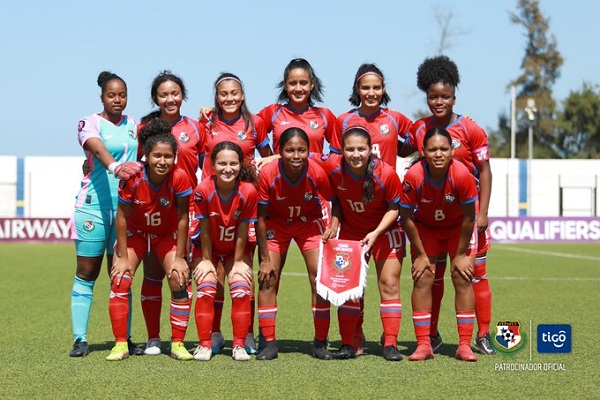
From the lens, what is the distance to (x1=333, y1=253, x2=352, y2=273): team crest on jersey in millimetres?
6711

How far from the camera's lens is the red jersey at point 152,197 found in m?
6.62

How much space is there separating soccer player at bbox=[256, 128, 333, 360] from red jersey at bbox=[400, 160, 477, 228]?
2.02 ft

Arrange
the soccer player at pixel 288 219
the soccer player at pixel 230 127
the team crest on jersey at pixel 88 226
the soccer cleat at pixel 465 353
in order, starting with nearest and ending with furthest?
the soccer cleat at pixel 465 353
the soccer player at pixel 288 219
the team crest on jersey at pixel 88 226
the soccer player at pixel 230 127

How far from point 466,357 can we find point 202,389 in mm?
2075

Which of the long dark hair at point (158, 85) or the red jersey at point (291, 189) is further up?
Result: the long dark hair at point (158, 85)

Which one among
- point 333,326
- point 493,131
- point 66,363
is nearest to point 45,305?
point 333,326

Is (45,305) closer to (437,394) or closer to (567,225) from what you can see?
(437,394)

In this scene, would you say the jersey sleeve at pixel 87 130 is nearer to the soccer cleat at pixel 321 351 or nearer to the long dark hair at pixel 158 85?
the long dark hair at pixel 158 85

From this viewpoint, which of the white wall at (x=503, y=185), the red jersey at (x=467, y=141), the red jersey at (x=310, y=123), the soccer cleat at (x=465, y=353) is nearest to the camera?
the soccer cleat at (x=465, y=353)

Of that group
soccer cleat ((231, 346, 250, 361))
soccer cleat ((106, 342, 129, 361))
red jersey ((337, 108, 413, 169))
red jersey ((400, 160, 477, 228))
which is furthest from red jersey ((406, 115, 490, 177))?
soccer cleat ((106, 342, 129, 361))

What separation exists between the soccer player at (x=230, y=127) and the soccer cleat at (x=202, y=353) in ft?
1.26

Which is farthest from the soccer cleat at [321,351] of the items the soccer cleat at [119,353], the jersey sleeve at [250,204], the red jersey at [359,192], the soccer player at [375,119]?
the soccer cleat at [119,353]

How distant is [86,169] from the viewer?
7.10 m

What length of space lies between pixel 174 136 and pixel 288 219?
42.8 inches
